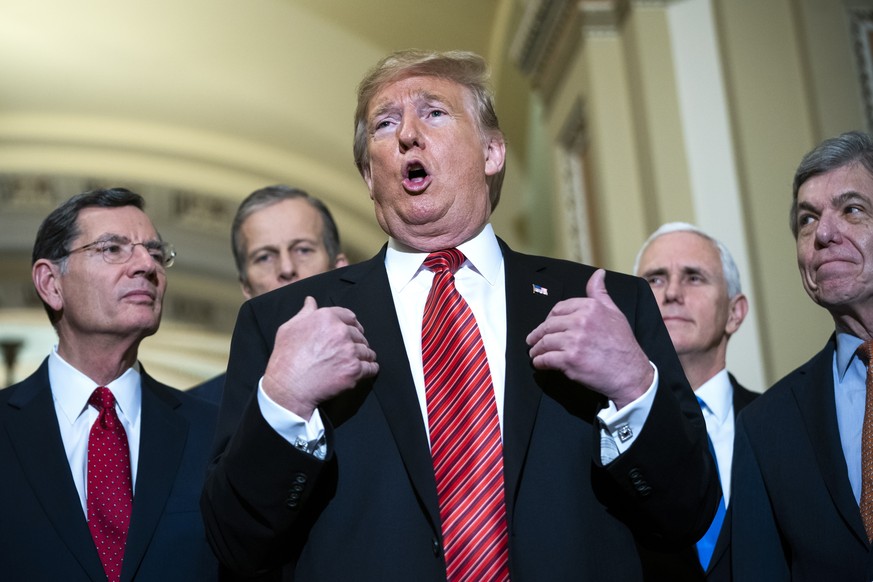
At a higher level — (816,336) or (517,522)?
(816,336)

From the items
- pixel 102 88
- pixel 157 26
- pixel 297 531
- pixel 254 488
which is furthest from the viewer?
pixel 102 88

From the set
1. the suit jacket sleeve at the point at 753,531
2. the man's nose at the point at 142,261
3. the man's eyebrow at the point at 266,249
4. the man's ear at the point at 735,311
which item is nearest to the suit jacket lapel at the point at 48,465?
the man's nose at the point at 142,261

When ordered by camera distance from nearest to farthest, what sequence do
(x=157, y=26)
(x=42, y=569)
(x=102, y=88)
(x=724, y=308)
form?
1. (x=42, y=569)
2. (x=724, y=308)
3. (x=157, y=26)
4. (x=102, y=88)

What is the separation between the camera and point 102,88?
31.4 ft

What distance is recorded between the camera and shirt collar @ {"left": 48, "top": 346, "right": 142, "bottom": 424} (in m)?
2.93

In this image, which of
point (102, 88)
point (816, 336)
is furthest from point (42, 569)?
point (102, 88)

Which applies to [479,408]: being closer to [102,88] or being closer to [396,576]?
[396,576]

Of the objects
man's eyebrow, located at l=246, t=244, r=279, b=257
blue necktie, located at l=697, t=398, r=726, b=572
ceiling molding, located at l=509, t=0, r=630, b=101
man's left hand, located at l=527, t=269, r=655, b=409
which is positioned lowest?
blue necktie, located at l=697, t=398, r=726, b=572

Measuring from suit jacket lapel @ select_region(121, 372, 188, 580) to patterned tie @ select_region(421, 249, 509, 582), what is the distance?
92 cm

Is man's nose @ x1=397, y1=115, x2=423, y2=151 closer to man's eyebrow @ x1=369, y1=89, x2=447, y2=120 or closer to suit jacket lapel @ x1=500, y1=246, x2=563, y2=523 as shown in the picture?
man's eyebrow @ x1=369, y1=89, x2=447, y2=120

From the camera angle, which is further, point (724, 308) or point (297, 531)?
point (724, 308)

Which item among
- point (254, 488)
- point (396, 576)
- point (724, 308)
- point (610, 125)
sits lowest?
point (396, 576)

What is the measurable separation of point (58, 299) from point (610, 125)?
328 centimetres

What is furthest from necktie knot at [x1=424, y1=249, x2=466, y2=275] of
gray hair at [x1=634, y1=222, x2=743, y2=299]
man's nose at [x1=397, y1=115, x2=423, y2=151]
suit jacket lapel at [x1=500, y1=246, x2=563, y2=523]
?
gray hair at [x1=634, y1=222, x2=743, y2=299]
